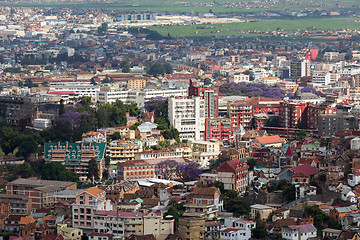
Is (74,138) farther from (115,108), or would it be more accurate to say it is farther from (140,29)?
(140,29)

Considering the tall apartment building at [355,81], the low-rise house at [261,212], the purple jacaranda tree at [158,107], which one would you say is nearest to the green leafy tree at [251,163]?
the low-rise house at [261,212]

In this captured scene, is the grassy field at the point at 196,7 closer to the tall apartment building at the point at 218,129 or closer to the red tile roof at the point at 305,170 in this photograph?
the tall apartment building at the point at 218,129

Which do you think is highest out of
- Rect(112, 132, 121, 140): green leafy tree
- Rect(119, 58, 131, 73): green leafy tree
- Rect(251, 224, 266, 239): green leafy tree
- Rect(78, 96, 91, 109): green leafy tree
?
Rect(78, 96, 91, 109): green leafy tree

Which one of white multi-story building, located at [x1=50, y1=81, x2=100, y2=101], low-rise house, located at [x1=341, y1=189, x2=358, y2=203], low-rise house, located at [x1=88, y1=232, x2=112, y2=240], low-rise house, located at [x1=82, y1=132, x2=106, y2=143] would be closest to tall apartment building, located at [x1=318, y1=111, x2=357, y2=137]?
low-rise house, located at [x1=82, y1=132, x2=106, y2=143]

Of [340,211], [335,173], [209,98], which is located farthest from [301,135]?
[340,211]

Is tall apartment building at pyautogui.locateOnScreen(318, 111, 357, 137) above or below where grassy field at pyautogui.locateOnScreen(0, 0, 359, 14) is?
above

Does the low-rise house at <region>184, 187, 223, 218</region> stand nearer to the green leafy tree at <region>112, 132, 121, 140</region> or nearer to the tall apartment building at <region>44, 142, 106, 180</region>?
the tall apartment building at <region>44, 142, 106, 180</region>

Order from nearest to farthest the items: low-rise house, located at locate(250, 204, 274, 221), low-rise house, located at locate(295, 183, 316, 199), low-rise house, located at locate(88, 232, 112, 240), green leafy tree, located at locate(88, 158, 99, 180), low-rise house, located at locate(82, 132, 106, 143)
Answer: low-rise house, located at locate(88, 232, 112, 240), low-rise house, located at locate(250, 204, 274, 221), low-rise house, located at locate(295, 183, 316, 199), green leafy tree, located at locate(88, 158, 99, 180), low-rise house, located at locate(82, 132, 106, 143)
